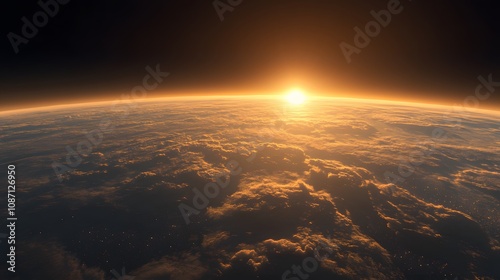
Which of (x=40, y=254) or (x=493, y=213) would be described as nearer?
(x=40, y=254)

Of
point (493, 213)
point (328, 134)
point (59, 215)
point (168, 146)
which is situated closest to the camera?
point (59, 215)

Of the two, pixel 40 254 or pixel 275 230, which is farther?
pixel 275 230

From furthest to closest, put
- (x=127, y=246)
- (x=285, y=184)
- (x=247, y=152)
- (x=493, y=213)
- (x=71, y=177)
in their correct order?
(x=247, y=152) → (x=71, y=177) → (x=285, y=184) → (x=493, y=213) → (x=127, y=246)

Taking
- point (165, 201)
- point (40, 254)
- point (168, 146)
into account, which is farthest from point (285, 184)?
point (168, 146)

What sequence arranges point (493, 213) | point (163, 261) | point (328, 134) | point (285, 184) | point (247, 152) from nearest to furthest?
point (163, 261)
point (493, 213)
point (285, 184)
point (247, 152)
point (328, 134)

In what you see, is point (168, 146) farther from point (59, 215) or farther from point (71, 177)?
point (59, 215)

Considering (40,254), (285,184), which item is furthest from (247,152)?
(40,254)

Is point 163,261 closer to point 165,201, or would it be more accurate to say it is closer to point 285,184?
point 165,201

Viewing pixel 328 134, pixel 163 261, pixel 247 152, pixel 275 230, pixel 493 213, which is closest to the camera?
pixel 163 261

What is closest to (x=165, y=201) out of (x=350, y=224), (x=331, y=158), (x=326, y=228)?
(x=326, y=228)
